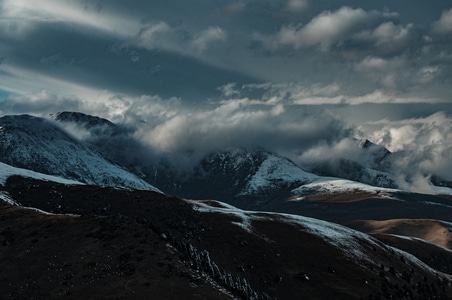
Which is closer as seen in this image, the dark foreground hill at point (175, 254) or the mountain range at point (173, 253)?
the dark foreground hill at point (175, 254)

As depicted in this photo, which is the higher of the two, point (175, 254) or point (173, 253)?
point (173, 253)

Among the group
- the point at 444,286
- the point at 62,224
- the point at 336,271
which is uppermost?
the point at 62,224

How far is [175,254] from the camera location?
6097cm

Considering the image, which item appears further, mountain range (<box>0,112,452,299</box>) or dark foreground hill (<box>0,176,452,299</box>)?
mountain range (<box>0,112,452,299</box>)

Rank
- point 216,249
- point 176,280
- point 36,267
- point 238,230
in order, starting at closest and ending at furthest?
point 176,280 → point 36,267 → point 216,249 → point 238,230

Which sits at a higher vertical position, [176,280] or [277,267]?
[176,280]

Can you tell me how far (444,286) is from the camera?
4973 inches

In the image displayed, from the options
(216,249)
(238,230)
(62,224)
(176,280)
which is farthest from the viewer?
(238,230)

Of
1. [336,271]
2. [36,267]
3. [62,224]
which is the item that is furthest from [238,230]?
[36,267]

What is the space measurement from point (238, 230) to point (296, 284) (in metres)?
25.3

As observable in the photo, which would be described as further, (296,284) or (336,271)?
(336,271)

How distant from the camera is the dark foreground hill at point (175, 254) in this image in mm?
54938

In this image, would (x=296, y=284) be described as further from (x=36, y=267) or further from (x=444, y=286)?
(x=444, y=286)

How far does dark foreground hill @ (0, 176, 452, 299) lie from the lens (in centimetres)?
5494
